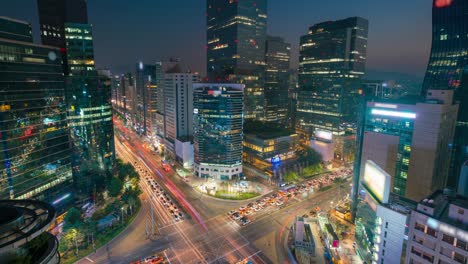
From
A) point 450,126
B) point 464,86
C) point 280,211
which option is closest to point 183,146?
point 280,211

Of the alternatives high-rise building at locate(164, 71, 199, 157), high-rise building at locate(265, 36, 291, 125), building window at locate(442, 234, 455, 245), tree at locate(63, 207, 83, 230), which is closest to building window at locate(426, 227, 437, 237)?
building window at locate(442, 234, 455, 245)

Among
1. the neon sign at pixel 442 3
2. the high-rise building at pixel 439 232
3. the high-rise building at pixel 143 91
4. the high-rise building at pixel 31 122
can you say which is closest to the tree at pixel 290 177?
the high-rise building at pixel 439 232

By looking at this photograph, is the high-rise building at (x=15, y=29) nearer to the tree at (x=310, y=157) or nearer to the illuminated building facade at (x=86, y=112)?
the illuminated building facade at (x=86, y=112)

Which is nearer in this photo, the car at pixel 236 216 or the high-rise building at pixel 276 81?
the car at pixel 236 216

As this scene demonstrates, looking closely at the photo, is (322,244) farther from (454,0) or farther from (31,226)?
(454,0)

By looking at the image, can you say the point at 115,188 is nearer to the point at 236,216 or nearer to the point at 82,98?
the point at 82,98

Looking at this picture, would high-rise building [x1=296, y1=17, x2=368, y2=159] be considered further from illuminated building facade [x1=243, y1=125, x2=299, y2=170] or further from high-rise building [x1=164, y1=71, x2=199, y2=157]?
high-rise building [x1=164, y1=71, x2=199, y2=157]
